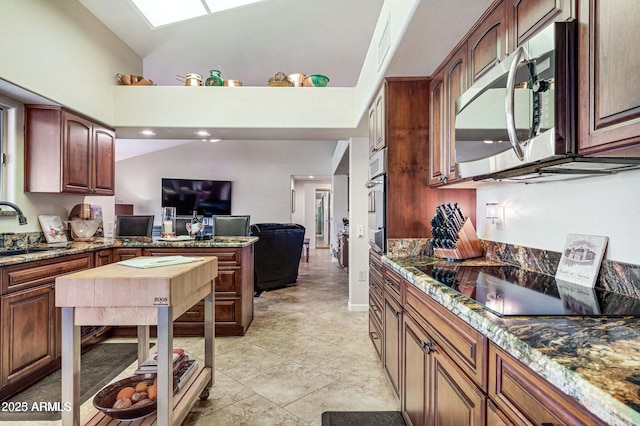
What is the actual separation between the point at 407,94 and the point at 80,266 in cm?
292

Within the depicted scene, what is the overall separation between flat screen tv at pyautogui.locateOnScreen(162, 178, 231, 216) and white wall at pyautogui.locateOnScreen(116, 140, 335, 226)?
0.27 meters

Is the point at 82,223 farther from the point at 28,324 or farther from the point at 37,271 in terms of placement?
the point at 28,324

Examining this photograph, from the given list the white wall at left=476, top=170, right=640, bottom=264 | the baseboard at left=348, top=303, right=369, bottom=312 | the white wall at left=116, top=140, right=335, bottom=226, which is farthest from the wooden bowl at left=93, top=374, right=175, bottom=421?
the white wall at left=116, top=140, right=335, bottom=226

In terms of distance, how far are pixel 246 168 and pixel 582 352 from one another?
8.46 m

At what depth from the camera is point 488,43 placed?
61.8 inches

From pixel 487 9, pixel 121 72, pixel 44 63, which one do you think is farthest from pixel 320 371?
pixel 121 72

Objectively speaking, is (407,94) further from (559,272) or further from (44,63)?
(44,63)

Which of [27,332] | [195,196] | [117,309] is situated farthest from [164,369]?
[195,196]

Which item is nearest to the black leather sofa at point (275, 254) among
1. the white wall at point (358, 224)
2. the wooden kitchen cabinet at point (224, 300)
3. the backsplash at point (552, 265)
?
the white wall at point (358, 224)

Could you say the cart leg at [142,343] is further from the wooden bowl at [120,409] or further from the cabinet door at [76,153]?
the cabinet door at [76,153]

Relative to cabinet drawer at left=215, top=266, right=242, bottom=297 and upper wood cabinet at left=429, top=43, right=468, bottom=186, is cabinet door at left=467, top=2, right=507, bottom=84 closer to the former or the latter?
upper wood cabinet at left=429, top=43, right=468, bottom=186

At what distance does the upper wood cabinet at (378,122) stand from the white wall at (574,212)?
0.86 metres

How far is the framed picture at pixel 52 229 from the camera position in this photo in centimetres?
305

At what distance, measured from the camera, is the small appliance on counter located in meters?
3.31
